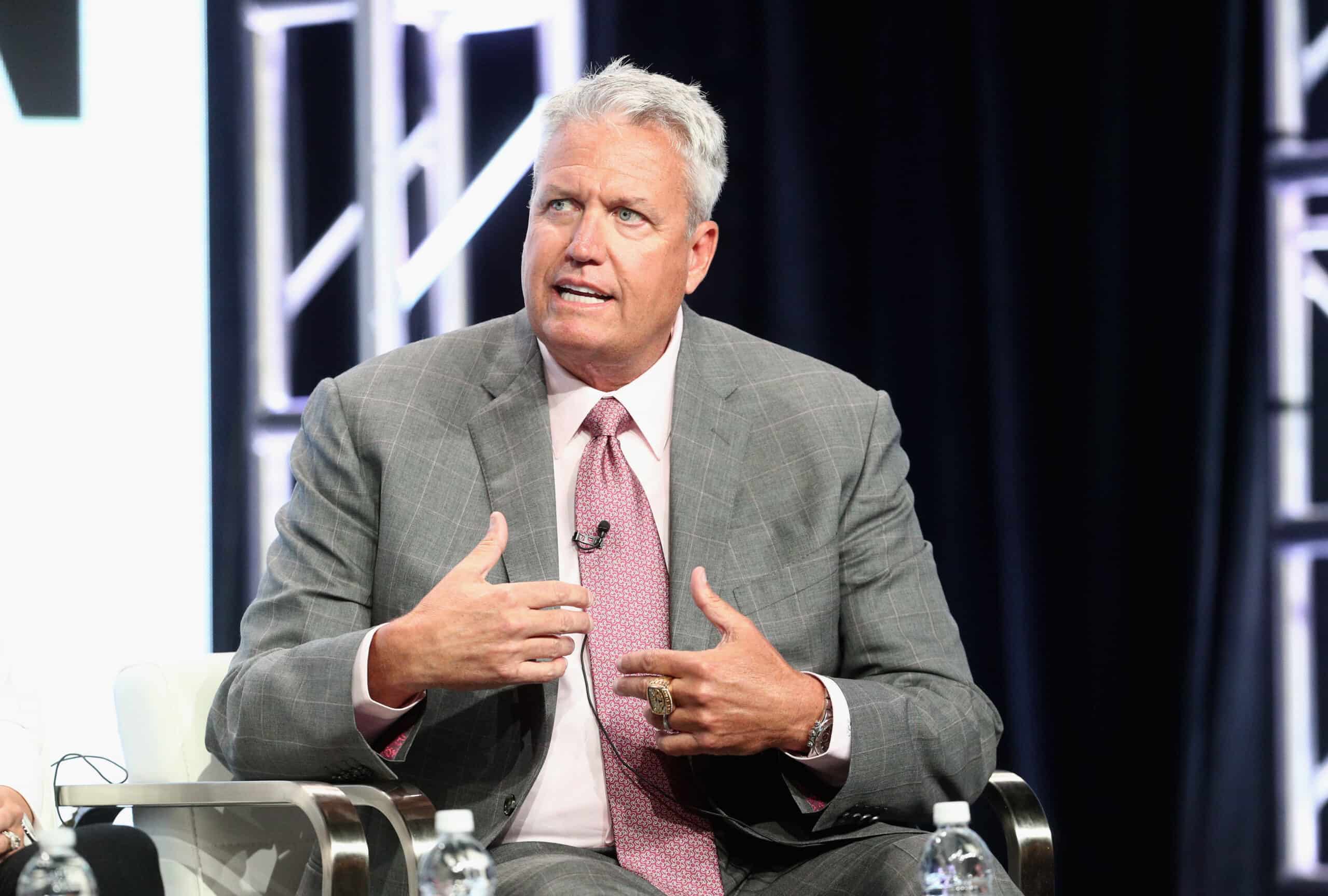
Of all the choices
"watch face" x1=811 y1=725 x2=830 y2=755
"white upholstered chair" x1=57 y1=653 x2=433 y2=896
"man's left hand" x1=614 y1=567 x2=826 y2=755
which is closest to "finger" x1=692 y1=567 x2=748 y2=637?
"man's left hand" x1=614 y1=567 x2=826 y2=755

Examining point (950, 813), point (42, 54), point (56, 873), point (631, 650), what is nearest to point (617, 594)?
point (631, 650)

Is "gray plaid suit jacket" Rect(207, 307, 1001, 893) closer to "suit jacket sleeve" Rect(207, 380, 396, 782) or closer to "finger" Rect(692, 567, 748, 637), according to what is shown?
"suit jacket sleeve" Rect(207, 380, 396, 782)

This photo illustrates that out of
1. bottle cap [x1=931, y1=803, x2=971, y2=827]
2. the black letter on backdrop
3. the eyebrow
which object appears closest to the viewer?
bottle cap [x1=931, y1=803, x2=971, y2=827]

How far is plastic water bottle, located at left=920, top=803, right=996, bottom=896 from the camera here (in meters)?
1.62

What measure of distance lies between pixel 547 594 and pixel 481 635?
99mm

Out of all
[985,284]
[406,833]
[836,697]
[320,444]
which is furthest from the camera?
[985,284]

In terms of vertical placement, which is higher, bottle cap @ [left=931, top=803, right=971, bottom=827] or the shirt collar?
the shirt collar

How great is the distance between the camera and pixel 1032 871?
2.06 metres

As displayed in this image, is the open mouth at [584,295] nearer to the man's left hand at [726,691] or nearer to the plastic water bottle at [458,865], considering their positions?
the man's left hand at [726,691]

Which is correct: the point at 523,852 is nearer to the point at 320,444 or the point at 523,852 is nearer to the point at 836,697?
the point at 836,697

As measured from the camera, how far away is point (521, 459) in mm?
2221

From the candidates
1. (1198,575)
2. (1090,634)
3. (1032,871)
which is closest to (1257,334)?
(1198,575)

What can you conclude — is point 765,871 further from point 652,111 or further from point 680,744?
point 652,111

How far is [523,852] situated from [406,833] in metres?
0.24
